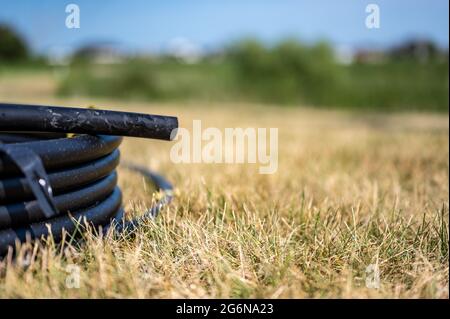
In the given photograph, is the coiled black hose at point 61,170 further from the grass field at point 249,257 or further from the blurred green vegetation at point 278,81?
the blurred green vegetation at point 278,81

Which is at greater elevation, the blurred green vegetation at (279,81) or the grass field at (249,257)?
the blurred green vegetation at (279,81)

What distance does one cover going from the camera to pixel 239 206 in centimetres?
289

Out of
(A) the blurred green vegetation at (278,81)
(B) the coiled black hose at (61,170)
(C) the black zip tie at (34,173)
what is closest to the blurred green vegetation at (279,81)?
(A) the blurred green vegetation at (278,81)

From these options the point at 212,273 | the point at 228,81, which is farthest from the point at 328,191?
the point at 228,81

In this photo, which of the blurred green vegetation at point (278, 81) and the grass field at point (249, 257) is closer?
the grass field at point (249, 257)

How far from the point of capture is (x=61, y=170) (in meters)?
2.13

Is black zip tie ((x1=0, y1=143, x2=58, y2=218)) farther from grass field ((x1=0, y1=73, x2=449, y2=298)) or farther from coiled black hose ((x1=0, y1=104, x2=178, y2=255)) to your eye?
grass field ((x1=0, y1=73, x2=449, y2=298))

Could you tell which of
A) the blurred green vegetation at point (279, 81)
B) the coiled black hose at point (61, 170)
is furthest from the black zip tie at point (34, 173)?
the blurred green vegetation at point (279, 81)

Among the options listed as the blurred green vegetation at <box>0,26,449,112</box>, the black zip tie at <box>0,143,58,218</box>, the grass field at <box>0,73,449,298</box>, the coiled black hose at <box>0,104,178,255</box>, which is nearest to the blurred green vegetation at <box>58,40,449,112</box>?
the blurred green vegetation at <box>0,26,449,112</box>

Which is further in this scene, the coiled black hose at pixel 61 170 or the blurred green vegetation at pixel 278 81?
the blurred green vegetation at pixel 278 81

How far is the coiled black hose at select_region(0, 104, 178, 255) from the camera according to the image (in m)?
1.87

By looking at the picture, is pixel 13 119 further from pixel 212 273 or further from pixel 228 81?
pixel 228 81

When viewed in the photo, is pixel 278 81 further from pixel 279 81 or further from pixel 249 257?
pixel 249 257

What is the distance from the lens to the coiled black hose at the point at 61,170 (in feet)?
6.15
